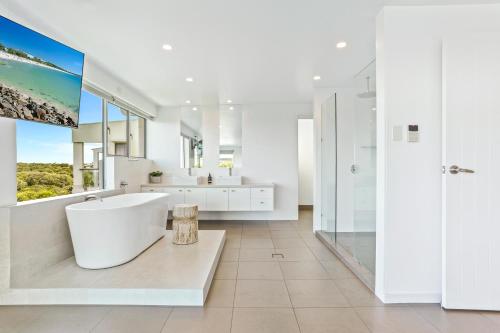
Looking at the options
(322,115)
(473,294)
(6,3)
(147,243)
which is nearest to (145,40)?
(6,3)

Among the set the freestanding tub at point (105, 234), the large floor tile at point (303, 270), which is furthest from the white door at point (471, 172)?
the freestanding tub at point (105, 234)

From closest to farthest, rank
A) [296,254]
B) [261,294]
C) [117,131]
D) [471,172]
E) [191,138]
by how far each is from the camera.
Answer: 1. [471,172]
2. [261,294]
3. [296,254]
4. [117,131]
5. [191,138]

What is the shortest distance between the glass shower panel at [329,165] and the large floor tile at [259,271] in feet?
4.13

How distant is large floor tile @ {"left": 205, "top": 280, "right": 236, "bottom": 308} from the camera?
207 cm

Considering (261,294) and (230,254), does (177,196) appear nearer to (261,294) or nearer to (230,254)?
(230,254)

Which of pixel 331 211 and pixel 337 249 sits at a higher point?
pixel 331 211

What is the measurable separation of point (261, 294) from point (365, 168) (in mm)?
1915

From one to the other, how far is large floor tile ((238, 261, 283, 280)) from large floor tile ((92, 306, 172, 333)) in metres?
0.90

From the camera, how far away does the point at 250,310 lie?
6.50ft

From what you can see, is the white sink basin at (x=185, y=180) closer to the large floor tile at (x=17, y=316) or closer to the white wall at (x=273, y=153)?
the white wall at (x=273, y=153)

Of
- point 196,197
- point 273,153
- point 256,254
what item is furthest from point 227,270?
point 273,153

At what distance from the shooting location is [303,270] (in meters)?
2.76

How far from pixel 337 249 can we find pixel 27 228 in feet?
11.2

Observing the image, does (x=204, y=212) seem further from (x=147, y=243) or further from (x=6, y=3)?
(x=6, y=3)
